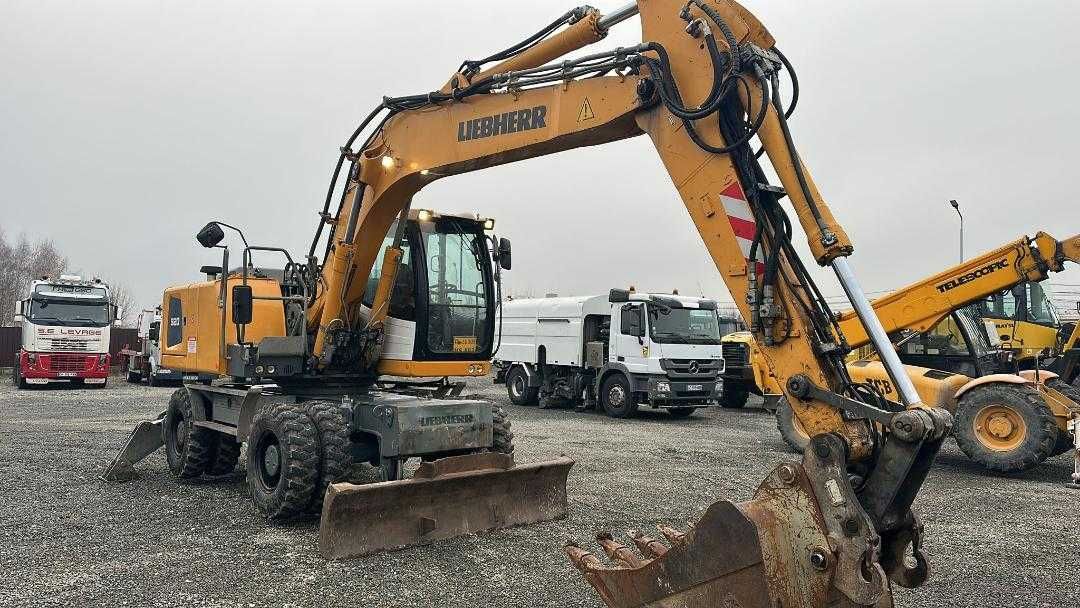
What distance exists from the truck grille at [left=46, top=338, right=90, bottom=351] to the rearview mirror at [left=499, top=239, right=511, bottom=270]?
58.2 feet

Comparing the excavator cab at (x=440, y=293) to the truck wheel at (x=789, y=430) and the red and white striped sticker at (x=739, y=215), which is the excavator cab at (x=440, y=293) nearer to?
the red and white striped sticker at (x=739, y=215)

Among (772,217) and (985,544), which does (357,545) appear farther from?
(985,544)

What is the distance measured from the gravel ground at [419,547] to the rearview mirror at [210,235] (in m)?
2.32

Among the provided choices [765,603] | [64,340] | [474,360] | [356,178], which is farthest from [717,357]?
[64,340]

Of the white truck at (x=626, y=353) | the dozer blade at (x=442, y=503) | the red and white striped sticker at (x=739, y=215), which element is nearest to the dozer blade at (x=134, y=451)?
the dozer blade at (x=442, y=503)

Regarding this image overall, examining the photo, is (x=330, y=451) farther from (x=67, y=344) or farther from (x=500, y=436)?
(x=67, y=344)

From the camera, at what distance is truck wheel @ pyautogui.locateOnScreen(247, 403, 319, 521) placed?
5773 mm

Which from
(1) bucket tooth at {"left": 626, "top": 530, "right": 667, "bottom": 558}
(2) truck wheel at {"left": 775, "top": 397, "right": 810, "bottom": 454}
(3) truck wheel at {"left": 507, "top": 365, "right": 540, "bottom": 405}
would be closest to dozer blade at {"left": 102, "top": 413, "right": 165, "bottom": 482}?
(1) bucket tooth at {"left": 626, "top": 530, "right": 667, "bottom": 558}

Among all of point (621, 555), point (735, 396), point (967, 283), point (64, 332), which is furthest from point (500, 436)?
point (64, 332)

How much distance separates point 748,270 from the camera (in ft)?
13.2

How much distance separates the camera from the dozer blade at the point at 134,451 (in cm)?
774

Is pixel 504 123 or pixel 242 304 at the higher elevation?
pixel 504 123

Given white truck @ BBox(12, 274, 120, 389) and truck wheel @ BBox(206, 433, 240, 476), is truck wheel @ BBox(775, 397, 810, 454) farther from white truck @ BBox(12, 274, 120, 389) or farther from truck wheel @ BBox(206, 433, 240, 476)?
white truck @ BBox(12, 274, 120, 389)

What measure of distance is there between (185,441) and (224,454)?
0.47m
